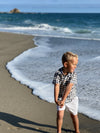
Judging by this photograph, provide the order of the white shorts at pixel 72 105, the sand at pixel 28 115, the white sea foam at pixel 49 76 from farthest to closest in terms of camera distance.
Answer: the white sea foam at pixel 49 76 → the sand at pixel 28 115 → the white shorts at pixel 72 105

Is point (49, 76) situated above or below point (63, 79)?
below

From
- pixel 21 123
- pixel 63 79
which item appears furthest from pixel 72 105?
pixel 21 123

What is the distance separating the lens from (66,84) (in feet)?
10.3

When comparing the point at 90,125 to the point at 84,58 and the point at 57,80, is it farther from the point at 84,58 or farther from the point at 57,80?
the point at 84,58

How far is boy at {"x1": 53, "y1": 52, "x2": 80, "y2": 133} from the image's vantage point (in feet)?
9.74

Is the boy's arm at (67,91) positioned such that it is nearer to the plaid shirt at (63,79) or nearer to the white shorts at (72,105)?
the plaid shirt at (63,79)

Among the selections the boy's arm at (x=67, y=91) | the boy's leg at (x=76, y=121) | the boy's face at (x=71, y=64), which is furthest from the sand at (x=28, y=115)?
the boy's face at (x=71, y=64)

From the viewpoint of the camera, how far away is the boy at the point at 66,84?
297 centimetres

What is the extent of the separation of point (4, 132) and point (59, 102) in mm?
887

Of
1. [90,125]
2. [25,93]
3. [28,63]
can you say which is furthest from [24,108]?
[28,63]

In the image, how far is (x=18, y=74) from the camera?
21.0 feet

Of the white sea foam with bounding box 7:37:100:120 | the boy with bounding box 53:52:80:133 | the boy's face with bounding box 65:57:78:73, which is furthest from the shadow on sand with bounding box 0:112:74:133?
the boy's face with bounding box 65:57:78:73

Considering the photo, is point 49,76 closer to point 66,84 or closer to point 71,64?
point 66,84

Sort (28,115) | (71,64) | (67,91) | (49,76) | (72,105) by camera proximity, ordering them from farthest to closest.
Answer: (49,76) < (28,115) < (72,105) < (67,91) < (71,64)
